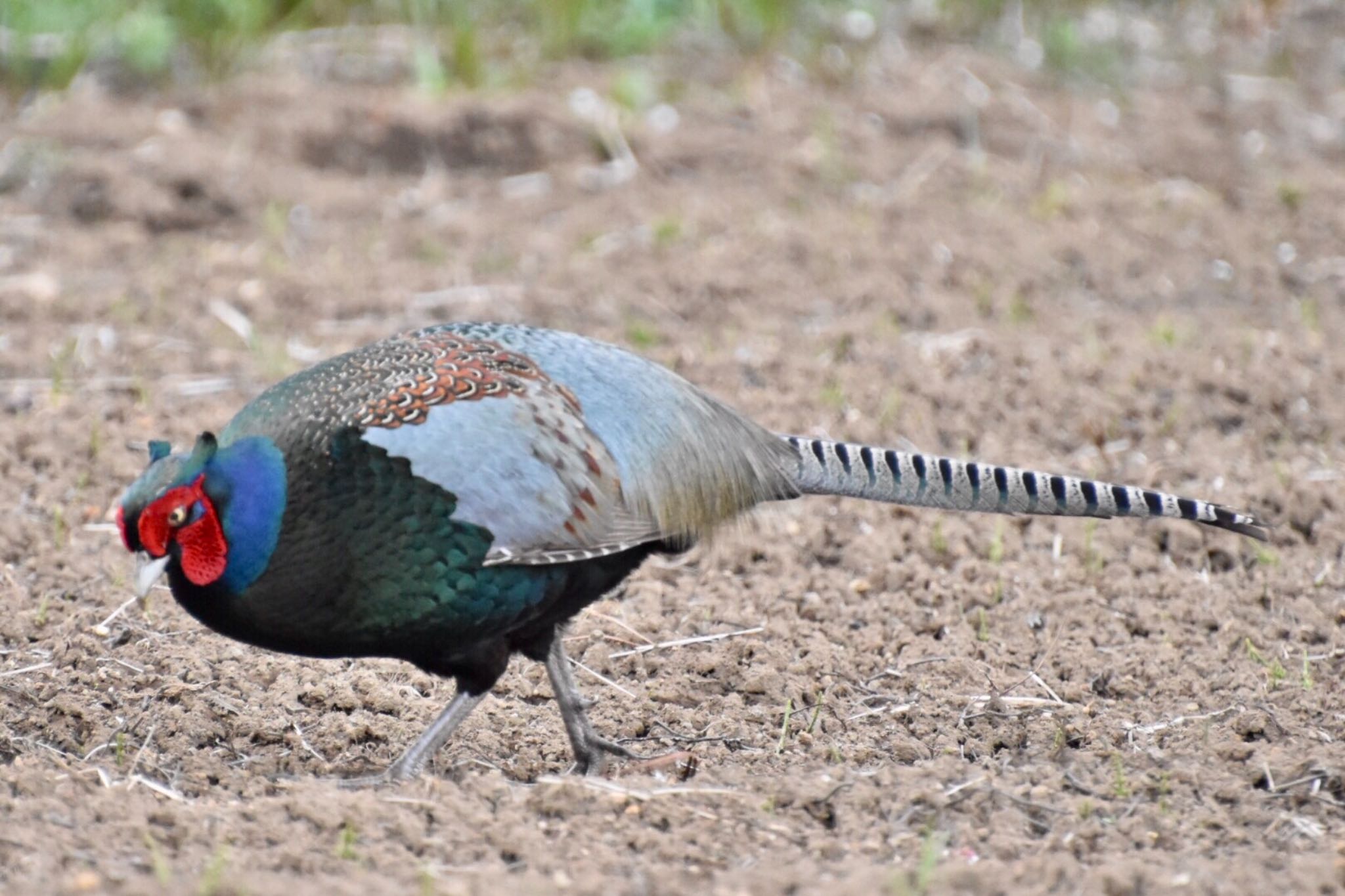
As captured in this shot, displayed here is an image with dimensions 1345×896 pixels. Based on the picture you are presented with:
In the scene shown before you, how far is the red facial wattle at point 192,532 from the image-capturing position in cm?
341

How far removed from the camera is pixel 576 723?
3.90 m

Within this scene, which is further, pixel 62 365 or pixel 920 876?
pixel 62 365

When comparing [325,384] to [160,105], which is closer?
[325,384]

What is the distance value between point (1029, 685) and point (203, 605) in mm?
1962

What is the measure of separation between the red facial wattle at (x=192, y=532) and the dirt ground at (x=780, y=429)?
0.46 metres

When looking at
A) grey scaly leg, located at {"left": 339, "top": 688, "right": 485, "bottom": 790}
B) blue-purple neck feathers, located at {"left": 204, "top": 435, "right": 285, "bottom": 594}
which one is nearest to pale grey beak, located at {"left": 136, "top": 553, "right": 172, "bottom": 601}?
blue-purple neck feathers, located at {"left": 204, "top": 435, "right": 285, "bottom": 594}

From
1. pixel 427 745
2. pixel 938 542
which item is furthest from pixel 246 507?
pixel 938 542

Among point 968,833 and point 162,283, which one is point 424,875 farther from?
point 162,283

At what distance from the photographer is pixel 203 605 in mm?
3494

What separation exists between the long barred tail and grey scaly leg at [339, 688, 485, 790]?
965 millimetres

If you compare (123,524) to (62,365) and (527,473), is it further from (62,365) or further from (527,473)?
(62,365)

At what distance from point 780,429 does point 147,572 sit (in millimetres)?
2538

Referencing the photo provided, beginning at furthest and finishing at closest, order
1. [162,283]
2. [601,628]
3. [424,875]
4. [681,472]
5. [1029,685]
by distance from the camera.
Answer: [162,283]
[601,628]
[1029,685]
[681,472]
[424,875]

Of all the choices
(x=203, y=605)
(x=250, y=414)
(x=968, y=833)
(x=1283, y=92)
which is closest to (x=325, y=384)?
(x=250, y=414)
